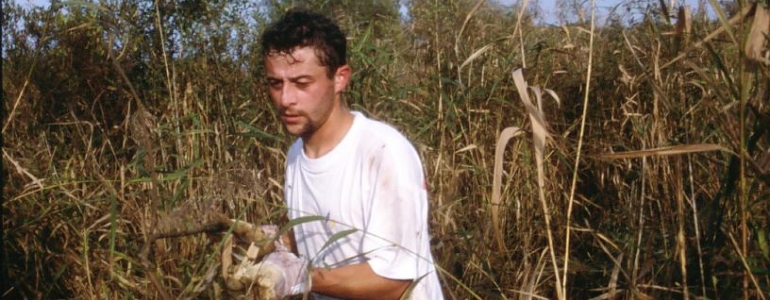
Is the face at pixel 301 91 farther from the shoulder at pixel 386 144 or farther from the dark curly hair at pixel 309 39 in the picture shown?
the shoulder at pixel 386 144

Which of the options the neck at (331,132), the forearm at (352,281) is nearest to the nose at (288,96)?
the neck at (331,132)

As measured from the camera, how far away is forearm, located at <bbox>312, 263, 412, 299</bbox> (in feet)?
7.14

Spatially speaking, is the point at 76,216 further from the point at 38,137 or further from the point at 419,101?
the point at 419,101

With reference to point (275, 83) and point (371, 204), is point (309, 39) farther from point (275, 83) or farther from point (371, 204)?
point (371, 204)

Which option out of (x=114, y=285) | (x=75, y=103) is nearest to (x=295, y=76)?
(x=114, y=285)

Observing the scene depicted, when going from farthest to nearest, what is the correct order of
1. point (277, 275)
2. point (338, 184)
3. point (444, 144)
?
1. point (444, 144)
2. point (338, 184)
3. point (277, 275)

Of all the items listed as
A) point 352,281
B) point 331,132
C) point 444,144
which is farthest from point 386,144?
point 444,144

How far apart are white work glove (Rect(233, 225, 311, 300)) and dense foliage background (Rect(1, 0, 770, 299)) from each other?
13 cm

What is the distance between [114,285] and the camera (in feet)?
10.2

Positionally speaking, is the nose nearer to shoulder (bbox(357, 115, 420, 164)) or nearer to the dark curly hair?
the dark curly hair

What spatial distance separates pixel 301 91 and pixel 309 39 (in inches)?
7.1

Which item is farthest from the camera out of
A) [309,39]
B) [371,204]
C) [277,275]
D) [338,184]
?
[309,39]

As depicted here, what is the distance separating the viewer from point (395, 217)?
2.21 metres

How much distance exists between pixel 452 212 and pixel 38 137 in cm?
204
